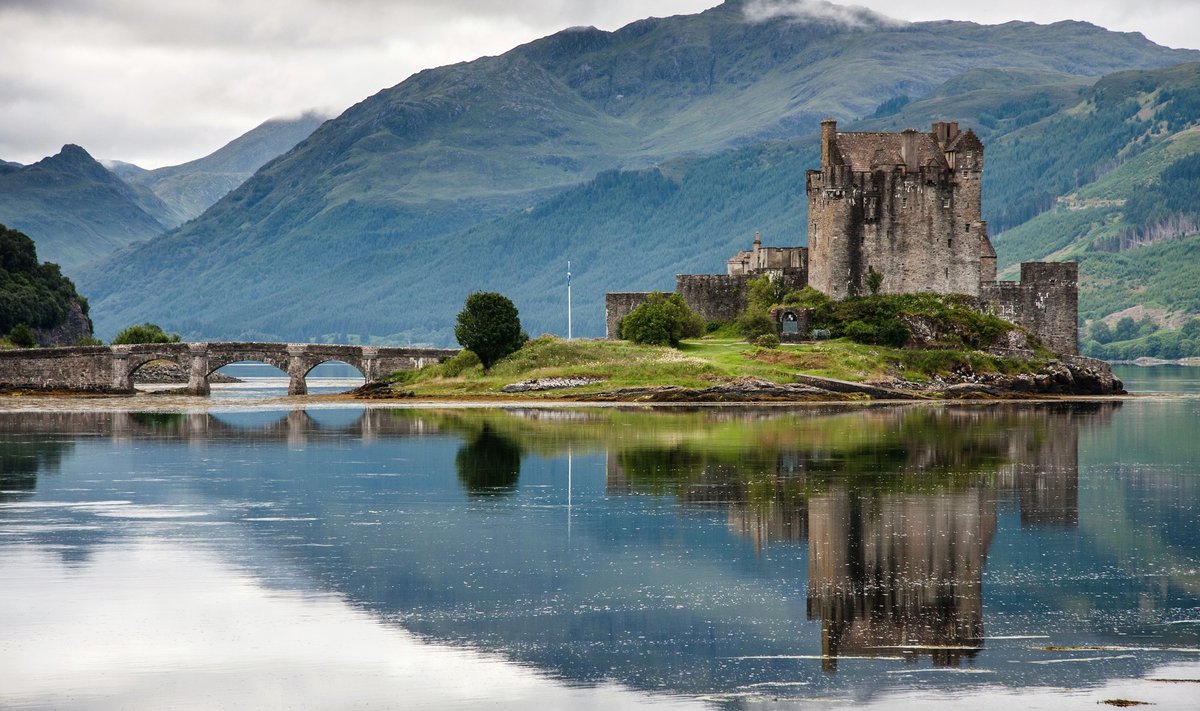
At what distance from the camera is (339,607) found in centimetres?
2914

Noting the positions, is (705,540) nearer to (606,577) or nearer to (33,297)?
(606,577)

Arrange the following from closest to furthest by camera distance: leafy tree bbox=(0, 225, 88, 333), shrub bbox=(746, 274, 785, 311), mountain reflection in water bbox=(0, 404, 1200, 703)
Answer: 1. mountain reflection in water bbox=(0, 404, 1200, 703)
2. shrub bbox=(746, 274, 785, 311)
3. leafy tree bbox=(0, 225, 88, 333)

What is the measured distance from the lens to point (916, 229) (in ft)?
314

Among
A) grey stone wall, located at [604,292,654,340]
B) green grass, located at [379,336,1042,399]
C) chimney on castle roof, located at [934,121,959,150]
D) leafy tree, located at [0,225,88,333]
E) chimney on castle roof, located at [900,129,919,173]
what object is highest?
chimney on castle roof, located at [934,121,959,150]

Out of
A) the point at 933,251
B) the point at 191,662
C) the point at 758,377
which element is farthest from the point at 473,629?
the point at 933,251

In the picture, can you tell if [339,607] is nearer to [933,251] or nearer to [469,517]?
[469,517]

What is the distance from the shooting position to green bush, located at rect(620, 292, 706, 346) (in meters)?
95.2

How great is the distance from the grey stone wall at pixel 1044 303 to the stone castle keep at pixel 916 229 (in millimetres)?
59

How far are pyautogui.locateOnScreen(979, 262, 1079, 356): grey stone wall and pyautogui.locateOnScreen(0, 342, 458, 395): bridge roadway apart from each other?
3371 cm

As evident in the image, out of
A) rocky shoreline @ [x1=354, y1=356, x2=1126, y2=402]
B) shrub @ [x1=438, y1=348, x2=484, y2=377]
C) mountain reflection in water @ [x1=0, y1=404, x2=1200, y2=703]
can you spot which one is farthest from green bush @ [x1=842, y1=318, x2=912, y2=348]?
mountain reflection in water @ [x1=0, y1=404, x2=1200, y2=703]

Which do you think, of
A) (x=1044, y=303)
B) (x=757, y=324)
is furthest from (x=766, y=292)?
(x=1044, y=303)

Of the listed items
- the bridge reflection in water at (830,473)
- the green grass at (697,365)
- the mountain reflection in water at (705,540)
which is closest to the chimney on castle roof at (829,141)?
the green grass at (697,365)

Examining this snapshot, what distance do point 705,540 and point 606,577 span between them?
497cm

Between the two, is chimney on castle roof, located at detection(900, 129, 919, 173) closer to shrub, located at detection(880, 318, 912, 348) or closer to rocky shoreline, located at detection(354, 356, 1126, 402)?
shrub, located at detection(880, 318, 912, 348)
